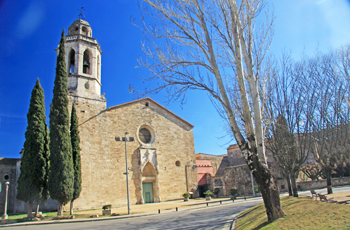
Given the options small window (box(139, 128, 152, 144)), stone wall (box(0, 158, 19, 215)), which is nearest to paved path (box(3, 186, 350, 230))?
stone wall (box(0, 158, 19, 215))

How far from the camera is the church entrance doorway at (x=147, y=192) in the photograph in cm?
2280

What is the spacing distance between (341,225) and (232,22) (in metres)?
5.13

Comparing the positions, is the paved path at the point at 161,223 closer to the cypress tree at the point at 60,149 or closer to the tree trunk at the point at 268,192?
the cypress tree at the point at 60,149

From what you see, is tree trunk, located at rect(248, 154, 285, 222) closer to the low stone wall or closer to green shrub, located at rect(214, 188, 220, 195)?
green shrub, located at rect(214, 188, 220, 195)

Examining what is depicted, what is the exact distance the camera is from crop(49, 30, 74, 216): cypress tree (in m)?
13.8

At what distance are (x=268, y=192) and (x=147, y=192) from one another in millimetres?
19042

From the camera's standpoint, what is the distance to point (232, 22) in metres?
6.20

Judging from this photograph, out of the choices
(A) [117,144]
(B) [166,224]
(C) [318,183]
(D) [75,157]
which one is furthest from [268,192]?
(C) [318,183]

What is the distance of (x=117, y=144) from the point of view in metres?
22.2

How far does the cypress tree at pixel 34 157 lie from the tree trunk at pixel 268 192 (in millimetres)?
13145

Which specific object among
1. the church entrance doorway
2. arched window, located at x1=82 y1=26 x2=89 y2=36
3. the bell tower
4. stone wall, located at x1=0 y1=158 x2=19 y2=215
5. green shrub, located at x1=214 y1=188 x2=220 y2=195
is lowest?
green shrub, located at x1=214 y1=188 x2=220 y2=195

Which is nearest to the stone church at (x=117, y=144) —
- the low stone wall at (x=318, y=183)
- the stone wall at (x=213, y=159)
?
the stone wall at (x=213, y=159)

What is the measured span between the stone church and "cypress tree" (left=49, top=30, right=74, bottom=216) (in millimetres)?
4556

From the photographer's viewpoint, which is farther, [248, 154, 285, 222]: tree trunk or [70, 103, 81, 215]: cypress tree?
[70, 103, 81, 215]: cypress tree
